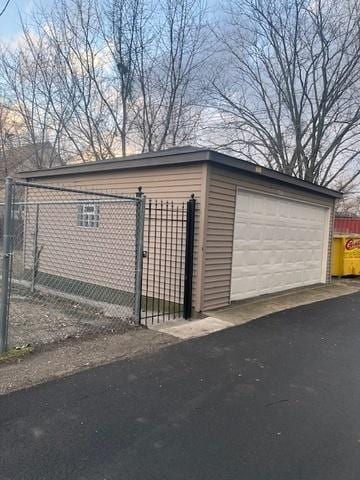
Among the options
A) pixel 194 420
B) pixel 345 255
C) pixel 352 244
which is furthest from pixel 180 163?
pixel 352 244

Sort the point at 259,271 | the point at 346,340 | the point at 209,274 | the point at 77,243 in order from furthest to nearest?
the point at 77,243, the point at 259,271, the point at 209,274, the point at 346,340

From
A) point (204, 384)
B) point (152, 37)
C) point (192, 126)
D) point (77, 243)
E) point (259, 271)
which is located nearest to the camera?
point (204, 384)

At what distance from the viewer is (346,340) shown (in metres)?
6.11

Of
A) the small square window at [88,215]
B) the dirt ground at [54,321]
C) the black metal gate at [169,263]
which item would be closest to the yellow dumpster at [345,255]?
the black metal gate at [169,263]

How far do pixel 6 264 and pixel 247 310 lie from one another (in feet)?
15.2

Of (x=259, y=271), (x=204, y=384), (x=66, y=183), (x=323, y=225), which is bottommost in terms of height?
(x=204, y=384)

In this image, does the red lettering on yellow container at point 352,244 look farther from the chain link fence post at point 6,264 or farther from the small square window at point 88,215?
the chain link fence post at point 6,264

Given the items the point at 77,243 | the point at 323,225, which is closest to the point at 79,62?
the point at 77,243

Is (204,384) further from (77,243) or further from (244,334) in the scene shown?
(77,243)

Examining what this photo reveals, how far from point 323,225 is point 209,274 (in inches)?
222

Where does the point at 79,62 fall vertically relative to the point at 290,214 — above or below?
above

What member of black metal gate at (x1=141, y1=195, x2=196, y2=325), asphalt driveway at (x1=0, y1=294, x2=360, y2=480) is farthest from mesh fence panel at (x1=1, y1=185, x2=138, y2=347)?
asphalt driveway at (x1=0, y1=294, x2=360, y2=480)

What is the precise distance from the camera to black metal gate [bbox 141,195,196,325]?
6.98 m

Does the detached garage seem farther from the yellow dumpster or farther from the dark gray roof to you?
the yellow dumpster
